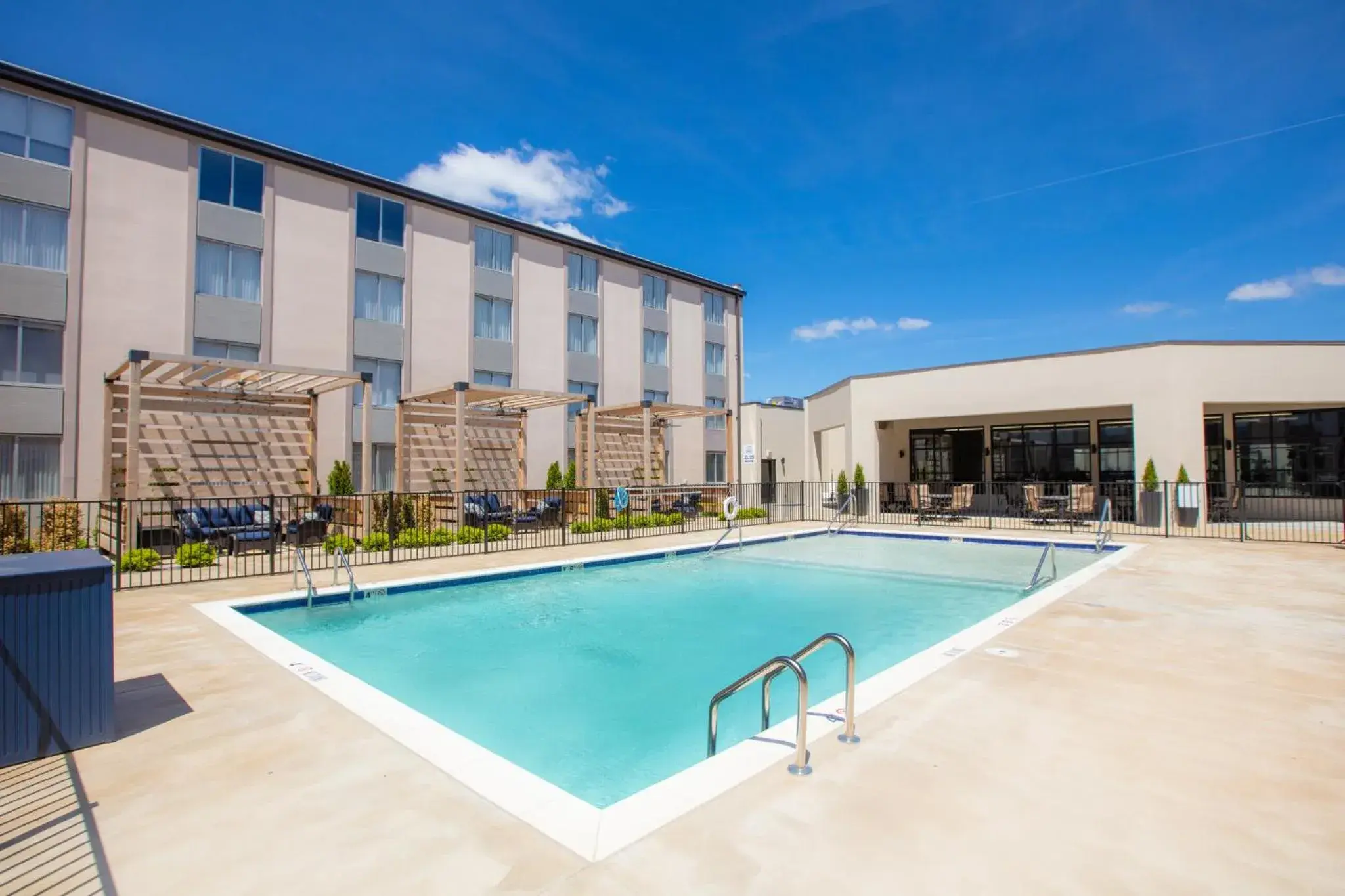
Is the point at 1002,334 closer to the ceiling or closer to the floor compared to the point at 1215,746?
closer to the ceiling

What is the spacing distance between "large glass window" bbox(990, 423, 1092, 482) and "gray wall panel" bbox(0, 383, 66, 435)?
2629 centimetres

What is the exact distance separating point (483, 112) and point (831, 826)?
17.4 m

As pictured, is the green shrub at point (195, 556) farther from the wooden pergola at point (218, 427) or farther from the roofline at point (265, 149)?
the roofline at point (265, 149)

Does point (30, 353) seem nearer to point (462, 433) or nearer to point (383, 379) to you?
point (383, 379)

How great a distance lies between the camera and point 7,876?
257 cm

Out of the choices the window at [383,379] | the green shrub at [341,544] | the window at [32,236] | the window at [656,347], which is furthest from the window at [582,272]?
the green shrub at [341,544]

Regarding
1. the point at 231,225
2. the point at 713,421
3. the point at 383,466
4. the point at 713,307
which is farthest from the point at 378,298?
the point at 713,307

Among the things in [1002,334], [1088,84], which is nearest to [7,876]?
[1088,84]

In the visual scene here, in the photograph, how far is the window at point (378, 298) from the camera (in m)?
19.3

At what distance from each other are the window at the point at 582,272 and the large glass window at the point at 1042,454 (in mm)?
15691

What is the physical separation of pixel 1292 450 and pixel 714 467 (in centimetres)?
1939

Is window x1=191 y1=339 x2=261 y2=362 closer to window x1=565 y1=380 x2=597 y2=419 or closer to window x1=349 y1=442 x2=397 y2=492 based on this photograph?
window x1=349 y1=442 x2=397 y2=492

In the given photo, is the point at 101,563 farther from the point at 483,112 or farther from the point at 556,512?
the point at 483,112

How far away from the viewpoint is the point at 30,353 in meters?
14.4
